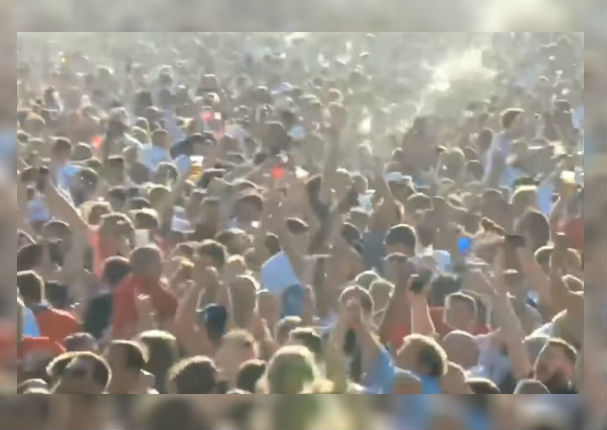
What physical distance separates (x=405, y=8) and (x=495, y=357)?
700 mm

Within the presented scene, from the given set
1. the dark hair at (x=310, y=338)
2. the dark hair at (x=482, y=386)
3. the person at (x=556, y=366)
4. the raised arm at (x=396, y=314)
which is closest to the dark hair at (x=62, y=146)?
the dark hair at (x=310, y=338)

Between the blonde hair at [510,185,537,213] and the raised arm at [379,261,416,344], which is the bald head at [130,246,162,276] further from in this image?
the blonde hair at [510,185,537,213]

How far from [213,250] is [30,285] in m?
0.36

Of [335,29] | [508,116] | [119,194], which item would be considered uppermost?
[335,29]

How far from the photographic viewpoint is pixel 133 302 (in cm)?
171

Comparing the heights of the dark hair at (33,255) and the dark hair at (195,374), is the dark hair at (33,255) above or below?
above

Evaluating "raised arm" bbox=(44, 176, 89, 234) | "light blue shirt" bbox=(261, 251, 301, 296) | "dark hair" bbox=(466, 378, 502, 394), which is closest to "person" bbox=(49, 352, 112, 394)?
"raised arm" bbox=(44, 176, 89, 234)

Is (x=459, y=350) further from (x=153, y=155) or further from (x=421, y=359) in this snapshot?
(x=153, y=155)

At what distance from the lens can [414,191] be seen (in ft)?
5.68

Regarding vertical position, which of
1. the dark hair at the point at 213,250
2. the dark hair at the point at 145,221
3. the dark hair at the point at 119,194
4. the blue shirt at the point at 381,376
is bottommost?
the blue shirt at the point at 381,376

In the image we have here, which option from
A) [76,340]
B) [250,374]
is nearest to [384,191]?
[250,374]

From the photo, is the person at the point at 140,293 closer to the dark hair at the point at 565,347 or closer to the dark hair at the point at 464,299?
the dark hair at the point at 464,299

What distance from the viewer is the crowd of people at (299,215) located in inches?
67.0

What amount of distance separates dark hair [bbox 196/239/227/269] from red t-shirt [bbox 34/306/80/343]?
277mm
